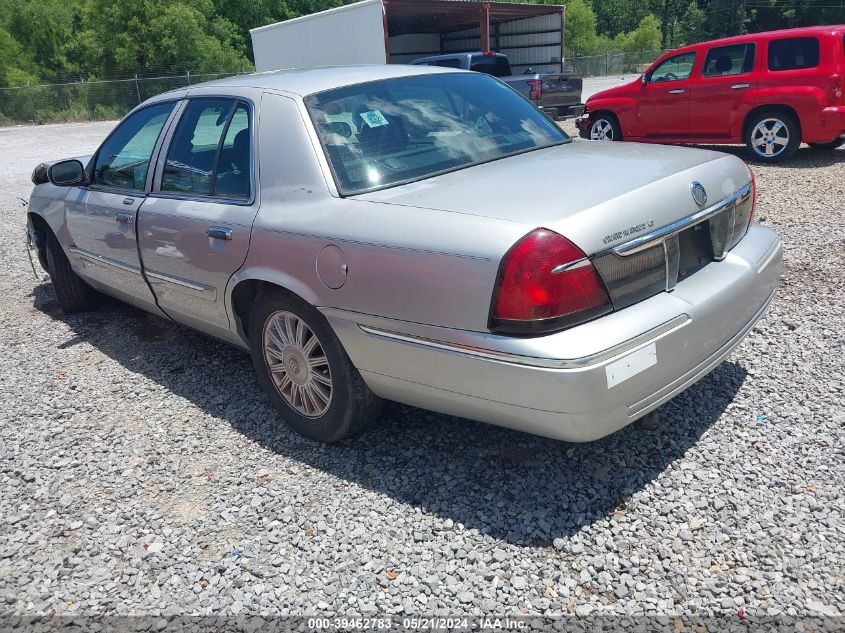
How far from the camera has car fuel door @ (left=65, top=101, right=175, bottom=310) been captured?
4.20 meters

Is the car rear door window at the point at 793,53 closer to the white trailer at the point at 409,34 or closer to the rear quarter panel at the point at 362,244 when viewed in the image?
the rear quarter panel at the point at 362,244

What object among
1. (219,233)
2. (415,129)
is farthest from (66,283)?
(415,129)

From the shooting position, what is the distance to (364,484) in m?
3.13

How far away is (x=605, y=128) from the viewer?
1183 centimetres

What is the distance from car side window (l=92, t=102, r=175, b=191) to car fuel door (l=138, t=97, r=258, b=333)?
24 cm

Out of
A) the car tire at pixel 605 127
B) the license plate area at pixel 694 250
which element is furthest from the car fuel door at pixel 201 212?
the car tire at pixel 605 127

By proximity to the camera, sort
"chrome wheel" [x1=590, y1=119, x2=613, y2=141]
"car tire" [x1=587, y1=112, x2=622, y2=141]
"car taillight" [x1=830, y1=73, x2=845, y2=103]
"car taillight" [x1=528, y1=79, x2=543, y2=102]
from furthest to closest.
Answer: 1. "car taillight" [x1=528, y1=79, x2=543, y2=102]
2. "chrome wheel" [x1=590, y1=119, x2=613, y2=141]
3. "car tire" [x1=587, y1=112, x2=622, y2=141]
4. "car taillight" [x1=830, y1=73, x2=845, y2=103]

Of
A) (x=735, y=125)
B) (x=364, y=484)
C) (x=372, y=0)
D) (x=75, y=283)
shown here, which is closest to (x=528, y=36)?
(x=372, y=0)

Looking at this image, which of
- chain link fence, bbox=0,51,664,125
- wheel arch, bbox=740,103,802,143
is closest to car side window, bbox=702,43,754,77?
wheel arch, bbox=740,103,802,143

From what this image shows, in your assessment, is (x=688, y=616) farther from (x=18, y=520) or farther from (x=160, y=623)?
(x=18, y=520)

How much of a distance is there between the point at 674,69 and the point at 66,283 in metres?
9.05

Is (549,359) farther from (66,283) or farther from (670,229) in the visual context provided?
(66,283)

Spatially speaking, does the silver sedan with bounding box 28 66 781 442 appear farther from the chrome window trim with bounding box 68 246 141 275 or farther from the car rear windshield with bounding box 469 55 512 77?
the car rear windshield with bounding box 469 55 512 77

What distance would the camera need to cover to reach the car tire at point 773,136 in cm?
944
